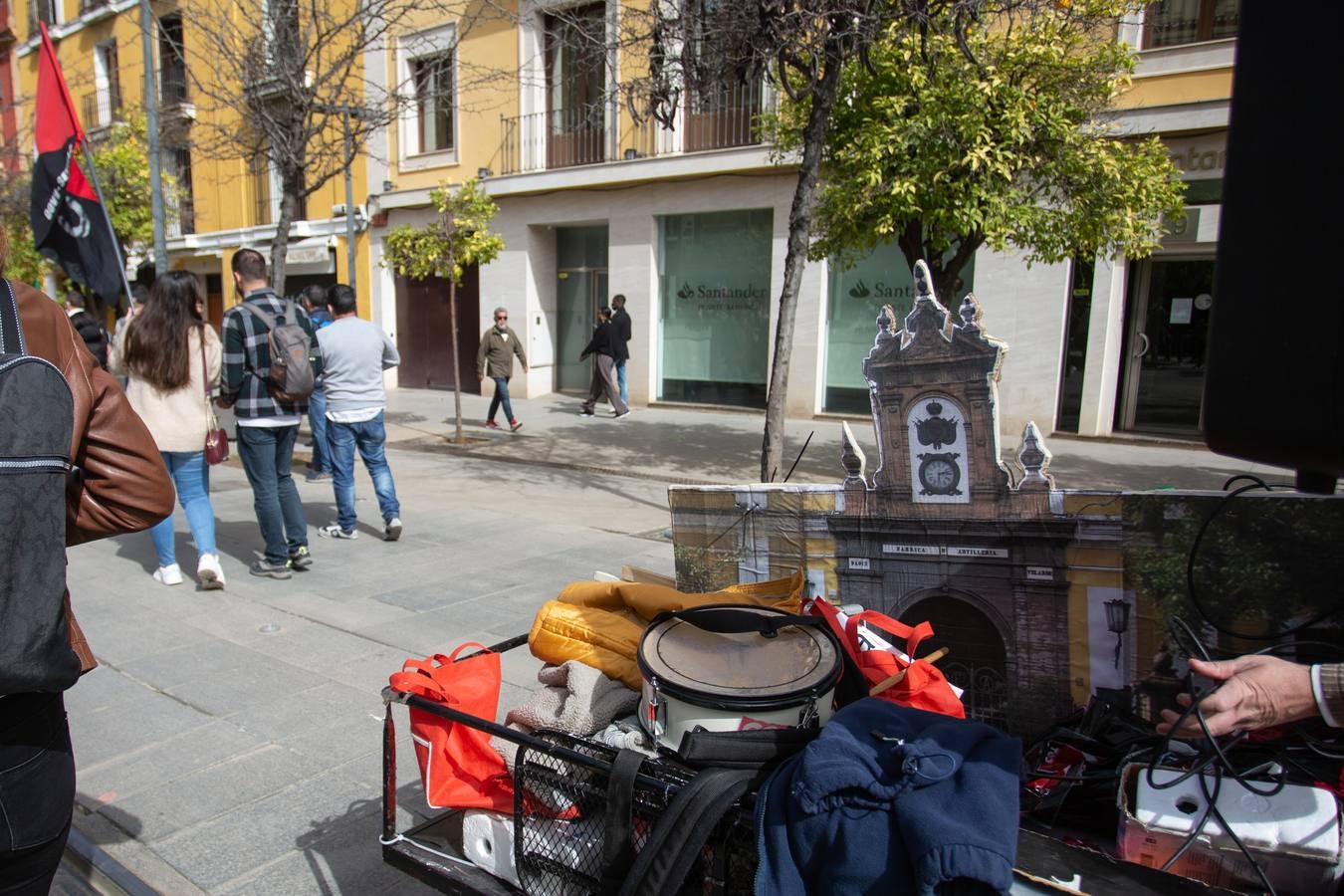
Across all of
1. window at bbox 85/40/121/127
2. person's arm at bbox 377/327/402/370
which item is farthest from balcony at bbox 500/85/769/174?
window at bbox 85/40/121/127

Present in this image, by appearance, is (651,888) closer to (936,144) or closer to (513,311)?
(936,144)

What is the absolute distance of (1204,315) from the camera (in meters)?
11.0

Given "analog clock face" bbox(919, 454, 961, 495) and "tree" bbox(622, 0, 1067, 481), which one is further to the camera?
"tree" bbox(622, 0, 1067, 481)

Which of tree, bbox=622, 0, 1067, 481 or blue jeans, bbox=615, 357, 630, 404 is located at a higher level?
tree, bbox=622, 0, 1067, 481

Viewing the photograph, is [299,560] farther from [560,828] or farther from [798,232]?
[560,828]

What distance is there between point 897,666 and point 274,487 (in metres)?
4.73

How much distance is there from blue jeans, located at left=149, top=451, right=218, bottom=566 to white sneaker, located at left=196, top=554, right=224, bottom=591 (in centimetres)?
5

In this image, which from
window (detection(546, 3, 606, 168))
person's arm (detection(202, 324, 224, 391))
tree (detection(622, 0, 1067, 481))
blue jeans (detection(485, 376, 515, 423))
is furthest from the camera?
window (detection(546, 3, 606, 168))

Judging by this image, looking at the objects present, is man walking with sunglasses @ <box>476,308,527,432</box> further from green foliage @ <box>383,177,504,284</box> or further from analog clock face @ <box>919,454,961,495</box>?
analog clock face @ <box>919,454,961,495</box>

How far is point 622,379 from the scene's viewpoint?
50.4ft

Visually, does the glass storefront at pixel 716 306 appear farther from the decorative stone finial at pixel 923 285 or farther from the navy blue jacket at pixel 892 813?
the navy blue jacket at pixel 892 813

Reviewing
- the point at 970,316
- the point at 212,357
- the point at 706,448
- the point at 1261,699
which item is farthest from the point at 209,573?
the point at 706,448

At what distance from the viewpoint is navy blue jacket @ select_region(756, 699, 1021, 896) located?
1.44m

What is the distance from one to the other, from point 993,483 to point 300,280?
2226 centimetres
